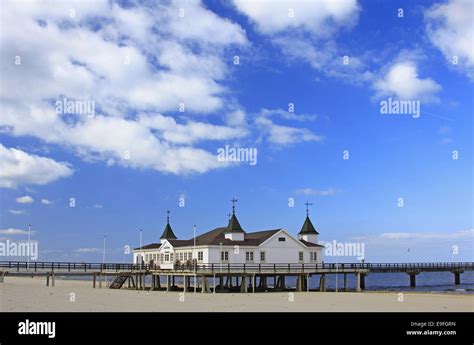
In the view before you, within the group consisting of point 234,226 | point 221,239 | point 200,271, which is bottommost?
point 200,271

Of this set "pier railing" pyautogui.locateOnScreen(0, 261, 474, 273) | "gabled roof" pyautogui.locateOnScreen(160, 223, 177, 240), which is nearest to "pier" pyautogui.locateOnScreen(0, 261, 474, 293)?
"pier railing" pyautogui.locateOnScreen(0, 261, 474, 273)

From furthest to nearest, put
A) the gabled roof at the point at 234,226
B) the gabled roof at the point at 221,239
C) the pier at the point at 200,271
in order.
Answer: the gabled roof at the point at 234,226
the gabled roof at the point at 221,239
the pier at the point at 200,271

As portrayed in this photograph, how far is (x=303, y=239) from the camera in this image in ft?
174

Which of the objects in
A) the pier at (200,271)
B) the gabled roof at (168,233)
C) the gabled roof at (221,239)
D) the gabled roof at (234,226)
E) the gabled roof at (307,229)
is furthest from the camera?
the gabled roof at (168,233)

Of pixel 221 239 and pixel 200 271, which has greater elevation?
pixel 221 239

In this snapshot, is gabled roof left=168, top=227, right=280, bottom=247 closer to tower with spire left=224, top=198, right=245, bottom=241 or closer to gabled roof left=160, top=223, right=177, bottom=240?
tower with spire left=224, top=198, right=245, bottom=241

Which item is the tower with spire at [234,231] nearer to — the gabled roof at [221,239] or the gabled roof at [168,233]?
the gabled roof at [221,239]

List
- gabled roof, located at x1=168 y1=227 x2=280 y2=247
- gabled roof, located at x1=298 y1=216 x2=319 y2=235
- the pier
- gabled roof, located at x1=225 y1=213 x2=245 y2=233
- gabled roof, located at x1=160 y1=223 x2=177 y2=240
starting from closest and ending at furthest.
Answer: the pier < gabled roof, located at x1=168 y1=227 x2=280 y2=247 < gabled roof, located at x1=225 y1=213 x2=245 y2=233 < gabled roof, located at x1=298 y1=216 x2=319 y2=235 < gabled roof, located at x1=160 y1=223 x2=177 y2=240

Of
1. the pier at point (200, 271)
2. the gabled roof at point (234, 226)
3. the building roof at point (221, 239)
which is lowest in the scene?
the pier at point (200, 271)

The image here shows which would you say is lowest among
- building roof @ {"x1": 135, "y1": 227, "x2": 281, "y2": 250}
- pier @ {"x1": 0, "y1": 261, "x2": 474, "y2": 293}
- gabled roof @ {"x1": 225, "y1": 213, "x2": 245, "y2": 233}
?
pier @ {"x1": 0, "y1": 261, "x2": 474, "y2": 293}

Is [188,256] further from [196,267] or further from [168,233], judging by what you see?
[168,233]

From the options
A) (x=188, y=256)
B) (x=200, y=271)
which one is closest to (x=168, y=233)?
(x=188, y=256)

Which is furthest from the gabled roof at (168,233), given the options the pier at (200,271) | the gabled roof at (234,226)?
the gabled roof at (234,226)
